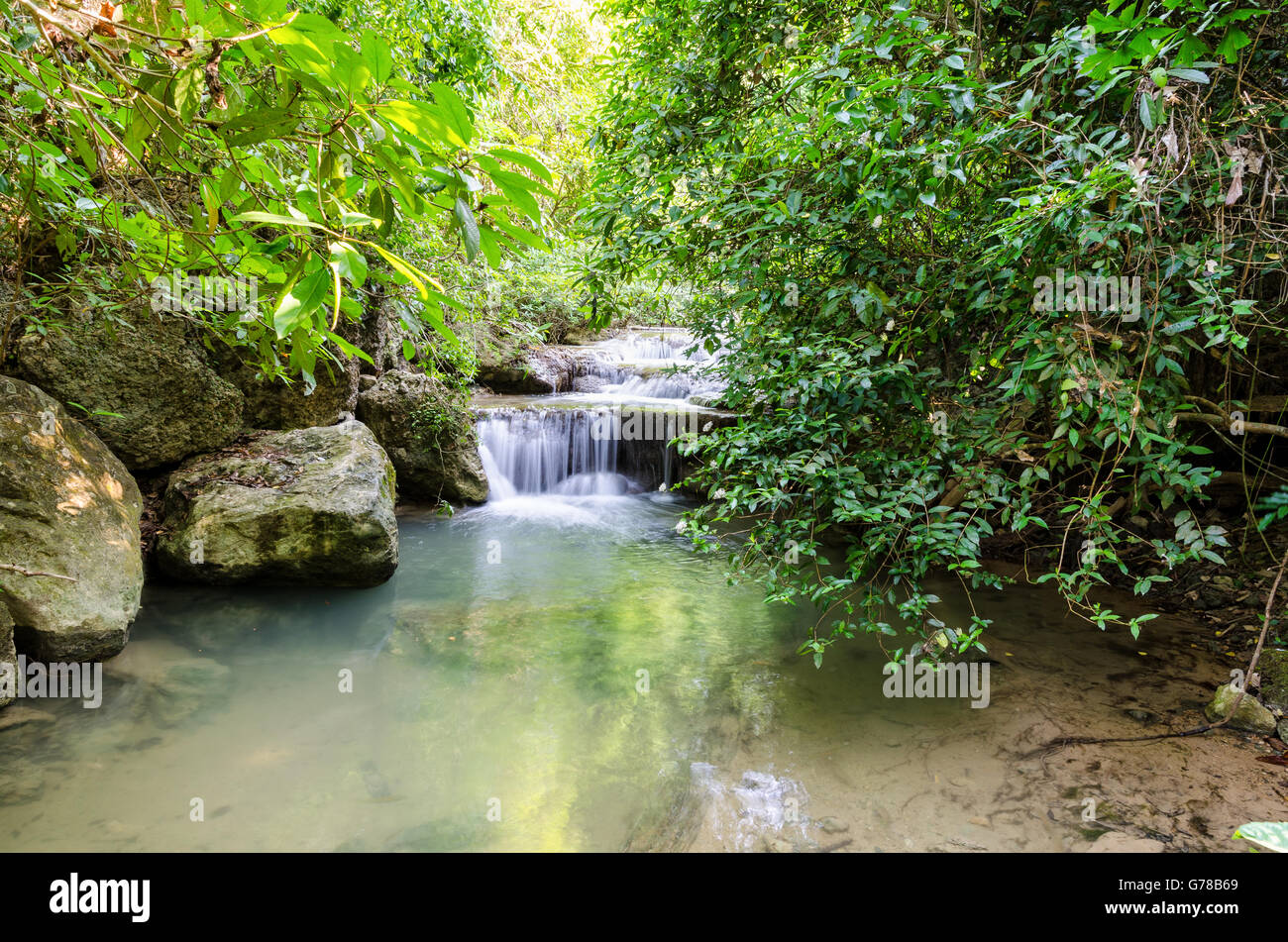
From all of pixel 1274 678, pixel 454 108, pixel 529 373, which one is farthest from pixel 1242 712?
pixel 529 373

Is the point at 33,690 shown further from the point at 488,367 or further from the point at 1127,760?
the point at 488,367

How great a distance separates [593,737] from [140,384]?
4.85m

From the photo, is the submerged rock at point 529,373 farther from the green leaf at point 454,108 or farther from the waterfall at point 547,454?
the green leaf at point 454,108

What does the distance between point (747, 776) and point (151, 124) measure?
330 cm

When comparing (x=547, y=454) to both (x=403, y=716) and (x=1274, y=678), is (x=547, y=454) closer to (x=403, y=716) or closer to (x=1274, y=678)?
(x=403, y=716)

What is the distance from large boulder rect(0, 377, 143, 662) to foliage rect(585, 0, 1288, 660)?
146 inches

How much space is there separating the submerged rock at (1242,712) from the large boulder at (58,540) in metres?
6.33

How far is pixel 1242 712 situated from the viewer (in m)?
3.27

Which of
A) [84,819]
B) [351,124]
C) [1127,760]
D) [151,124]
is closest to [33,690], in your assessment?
[84,819]

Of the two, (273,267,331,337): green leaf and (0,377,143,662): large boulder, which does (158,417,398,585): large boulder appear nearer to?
(0,377,143,662): large boulder

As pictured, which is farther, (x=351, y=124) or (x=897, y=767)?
(x=897, y=767)

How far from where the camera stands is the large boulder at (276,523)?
509 cm

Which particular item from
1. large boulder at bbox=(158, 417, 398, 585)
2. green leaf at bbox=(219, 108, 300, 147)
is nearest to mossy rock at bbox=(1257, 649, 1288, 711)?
green leaf at bbox=(219, 108, 300, 147)

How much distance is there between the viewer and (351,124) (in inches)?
48.0
